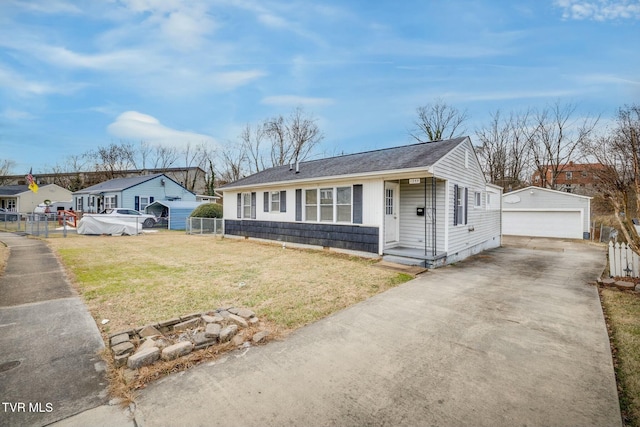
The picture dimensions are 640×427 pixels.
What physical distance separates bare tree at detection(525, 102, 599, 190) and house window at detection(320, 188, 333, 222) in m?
24.6

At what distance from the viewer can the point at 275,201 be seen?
42.9ft

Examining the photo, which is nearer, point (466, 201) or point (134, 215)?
point (466, 201)

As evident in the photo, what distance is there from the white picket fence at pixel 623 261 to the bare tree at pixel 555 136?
902 inches

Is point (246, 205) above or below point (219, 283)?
above

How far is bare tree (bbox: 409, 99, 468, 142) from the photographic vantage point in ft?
87.5

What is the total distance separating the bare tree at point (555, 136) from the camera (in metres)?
24.6

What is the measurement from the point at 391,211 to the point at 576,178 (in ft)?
125

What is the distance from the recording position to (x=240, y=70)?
14836mm

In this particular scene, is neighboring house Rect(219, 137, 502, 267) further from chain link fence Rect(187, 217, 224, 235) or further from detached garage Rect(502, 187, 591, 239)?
detached garage Rect(502, 187, 591, 239)

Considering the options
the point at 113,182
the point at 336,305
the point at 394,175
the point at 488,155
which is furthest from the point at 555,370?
the point at 113,182

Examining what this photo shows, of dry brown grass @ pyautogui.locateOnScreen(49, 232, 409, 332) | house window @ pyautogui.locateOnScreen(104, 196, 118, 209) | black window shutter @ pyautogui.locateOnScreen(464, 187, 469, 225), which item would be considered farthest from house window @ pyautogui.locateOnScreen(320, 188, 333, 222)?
house window @ pyautogui.locateOnScreen(104, 196, 118, 209)

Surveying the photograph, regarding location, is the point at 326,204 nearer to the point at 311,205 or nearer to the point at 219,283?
the point at 311,205

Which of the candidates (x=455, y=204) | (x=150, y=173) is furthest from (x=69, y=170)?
(x=455, y=204)

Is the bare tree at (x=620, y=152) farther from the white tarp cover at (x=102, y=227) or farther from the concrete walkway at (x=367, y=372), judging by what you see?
the white tarp cover at (x=102, y=227)
